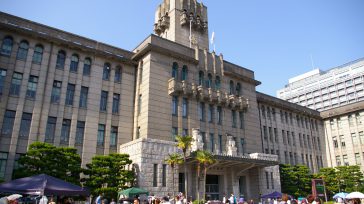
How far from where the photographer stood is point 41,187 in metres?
12.2

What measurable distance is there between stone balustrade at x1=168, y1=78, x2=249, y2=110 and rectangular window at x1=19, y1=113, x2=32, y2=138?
14364 millimetres

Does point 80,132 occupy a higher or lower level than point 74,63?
lower

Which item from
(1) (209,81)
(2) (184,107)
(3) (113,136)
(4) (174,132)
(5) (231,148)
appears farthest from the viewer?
(1) (209,81)

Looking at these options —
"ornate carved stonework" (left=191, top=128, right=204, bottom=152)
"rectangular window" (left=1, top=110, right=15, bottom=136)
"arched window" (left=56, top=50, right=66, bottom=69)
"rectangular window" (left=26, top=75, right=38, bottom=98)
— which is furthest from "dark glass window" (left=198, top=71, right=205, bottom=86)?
"rectangular window" (left=1, top=110, right=15, bottom=136)

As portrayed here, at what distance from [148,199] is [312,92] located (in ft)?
301

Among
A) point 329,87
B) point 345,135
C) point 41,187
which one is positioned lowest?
point 41,187

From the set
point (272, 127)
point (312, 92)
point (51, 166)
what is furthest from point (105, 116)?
point (312, 92)

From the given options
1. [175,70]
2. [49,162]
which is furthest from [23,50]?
[175,70]

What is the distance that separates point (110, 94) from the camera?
113 feet

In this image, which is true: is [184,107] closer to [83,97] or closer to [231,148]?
[231,148]

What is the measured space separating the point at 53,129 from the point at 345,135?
50392mm

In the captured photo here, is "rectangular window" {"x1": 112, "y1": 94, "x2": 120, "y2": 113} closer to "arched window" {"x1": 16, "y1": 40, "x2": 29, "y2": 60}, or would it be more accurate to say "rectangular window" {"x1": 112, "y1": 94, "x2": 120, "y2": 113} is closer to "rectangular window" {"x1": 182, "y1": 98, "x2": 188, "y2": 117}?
"rectangular window" {"x1": 182, "y1": 98, "x2": 188, "y2": 117}

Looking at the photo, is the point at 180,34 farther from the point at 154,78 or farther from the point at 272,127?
the point at 272,127

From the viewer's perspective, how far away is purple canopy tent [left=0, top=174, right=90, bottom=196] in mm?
12125
